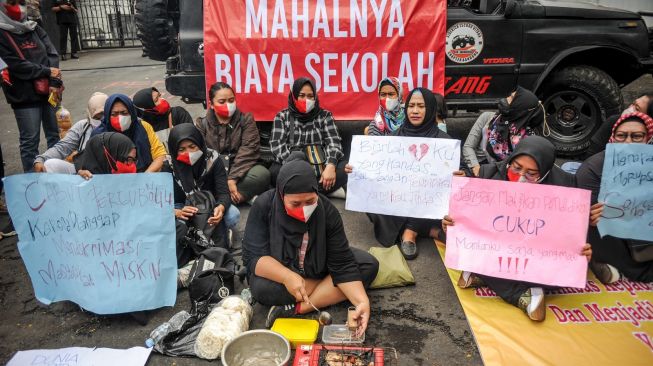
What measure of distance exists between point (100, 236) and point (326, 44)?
9.79ft

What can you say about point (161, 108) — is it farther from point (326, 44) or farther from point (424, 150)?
point (424, 150)

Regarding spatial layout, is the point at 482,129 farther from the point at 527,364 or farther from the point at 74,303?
the point at 74,303

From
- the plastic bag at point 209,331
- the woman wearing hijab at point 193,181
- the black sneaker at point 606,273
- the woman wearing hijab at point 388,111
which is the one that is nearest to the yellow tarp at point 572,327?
the black sneaker at point 606,273

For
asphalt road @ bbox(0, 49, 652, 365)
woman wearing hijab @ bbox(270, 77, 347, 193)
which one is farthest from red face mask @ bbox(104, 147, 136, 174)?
woman wearing hijab @ bbox(270, 77, 347, 193)

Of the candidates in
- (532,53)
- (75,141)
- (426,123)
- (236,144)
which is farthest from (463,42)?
(75,141)

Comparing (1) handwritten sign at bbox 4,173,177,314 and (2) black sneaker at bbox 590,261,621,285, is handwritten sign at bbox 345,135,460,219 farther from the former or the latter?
(1) handwritten sign at bbox 4,173,177,314

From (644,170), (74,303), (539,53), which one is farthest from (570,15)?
(74,303)

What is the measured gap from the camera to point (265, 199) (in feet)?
9.13

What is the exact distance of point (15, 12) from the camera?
4395 mm

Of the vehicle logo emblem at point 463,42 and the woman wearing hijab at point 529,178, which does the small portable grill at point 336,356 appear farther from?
the vehicle logo emblem at point 463,42

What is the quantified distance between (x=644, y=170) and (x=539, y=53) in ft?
8.17

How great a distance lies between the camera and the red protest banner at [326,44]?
4727mm

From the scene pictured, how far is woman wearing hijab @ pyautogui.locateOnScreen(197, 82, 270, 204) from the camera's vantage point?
14.3ft

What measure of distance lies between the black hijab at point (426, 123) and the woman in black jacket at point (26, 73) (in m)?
3.48
